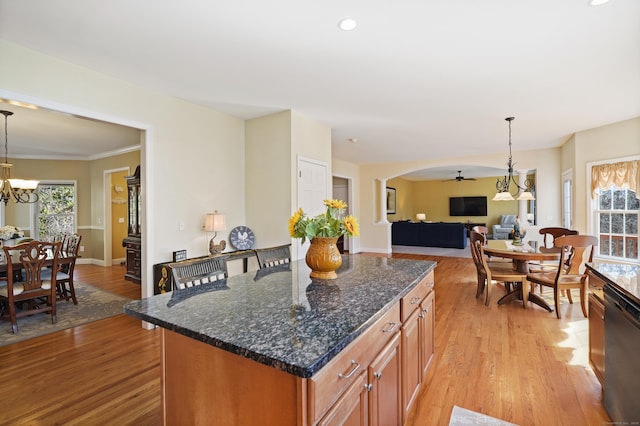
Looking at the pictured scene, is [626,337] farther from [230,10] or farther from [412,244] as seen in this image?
[412,244]

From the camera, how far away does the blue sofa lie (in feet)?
29.2

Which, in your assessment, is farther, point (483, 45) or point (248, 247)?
point (248, 247)

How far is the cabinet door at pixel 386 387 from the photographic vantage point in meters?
1.24

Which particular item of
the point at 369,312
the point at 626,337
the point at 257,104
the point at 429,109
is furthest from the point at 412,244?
the point at 369,312

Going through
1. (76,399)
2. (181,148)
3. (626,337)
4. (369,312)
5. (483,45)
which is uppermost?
(483,45)

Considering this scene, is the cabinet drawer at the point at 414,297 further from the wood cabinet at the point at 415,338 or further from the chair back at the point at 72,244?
the chair back at the point at 72,244

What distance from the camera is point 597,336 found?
6.52 feet

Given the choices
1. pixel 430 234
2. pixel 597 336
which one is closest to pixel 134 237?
pixel 597 336

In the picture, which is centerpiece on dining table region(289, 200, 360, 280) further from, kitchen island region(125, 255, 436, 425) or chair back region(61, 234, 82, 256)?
chair back region(61, 234, 82, 256)

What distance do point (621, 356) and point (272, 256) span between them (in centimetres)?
225

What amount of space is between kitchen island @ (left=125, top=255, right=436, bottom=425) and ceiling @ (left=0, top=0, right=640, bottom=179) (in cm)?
180

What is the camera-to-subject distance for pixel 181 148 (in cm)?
363

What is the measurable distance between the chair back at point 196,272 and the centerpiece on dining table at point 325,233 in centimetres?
58

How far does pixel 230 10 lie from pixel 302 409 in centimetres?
228
